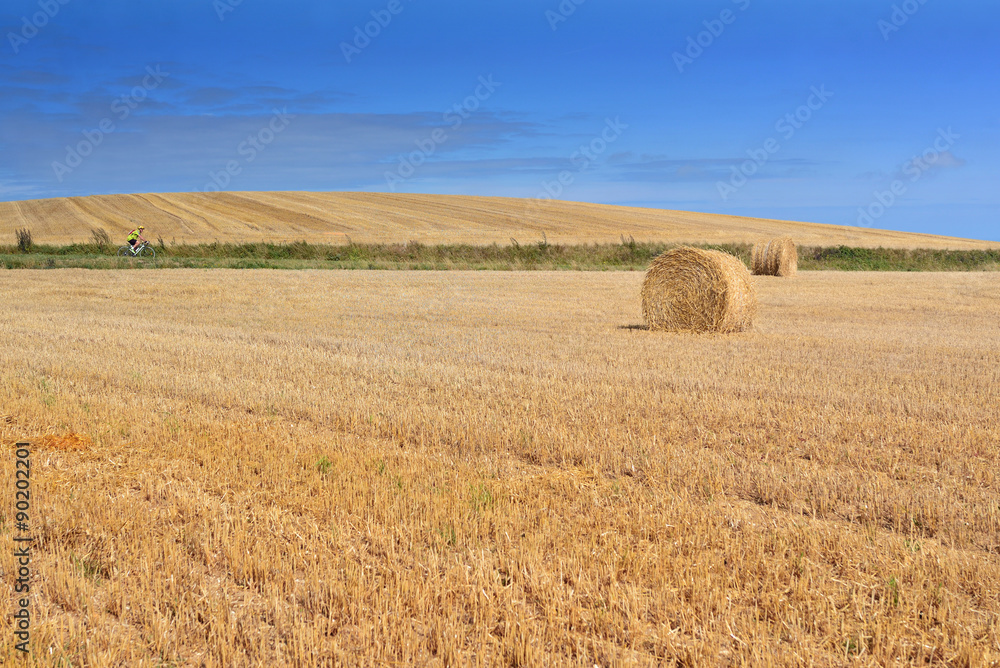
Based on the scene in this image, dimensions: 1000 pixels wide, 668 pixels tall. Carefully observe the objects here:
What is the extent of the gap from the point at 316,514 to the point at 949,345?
11450 millimetres

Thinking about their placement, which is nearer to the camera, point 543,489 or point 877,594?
point 877,594

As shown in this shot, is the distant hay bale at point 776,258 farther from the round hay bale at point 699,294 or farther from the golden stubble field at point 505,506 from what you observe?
the golden stubble field at point 505,506

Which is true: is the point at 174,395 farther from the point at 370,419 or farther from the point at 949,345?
the point at 949,345

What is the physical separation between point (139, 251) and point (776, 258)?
26028mm

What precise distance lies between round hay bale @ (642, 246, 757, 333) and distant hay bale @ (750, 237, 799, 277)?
16489 mm

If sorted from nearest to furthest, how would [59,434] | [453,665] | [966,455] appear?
1. [453,665]
2. [966,455]
3. [59,434]

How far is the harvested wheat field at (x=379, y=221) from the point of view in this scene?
4244 centimetres

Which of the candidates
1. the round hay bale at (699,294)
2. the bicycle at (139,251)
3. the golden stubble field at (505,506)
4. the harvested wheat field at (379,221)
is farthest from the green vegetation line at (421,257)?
the golden stubble field at (505,506)

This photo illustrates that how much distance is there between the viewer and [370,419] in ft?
25.0

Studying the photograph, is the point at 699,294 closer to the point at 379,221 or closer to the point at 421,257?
the point at 421,257

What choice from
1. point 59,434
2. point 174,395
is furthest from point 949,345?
point 59,434

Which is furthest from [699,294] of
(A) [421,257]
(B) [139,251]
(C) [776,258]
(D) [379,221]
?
(D) [379,221]

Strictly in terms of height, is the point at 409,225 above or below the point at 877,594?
above

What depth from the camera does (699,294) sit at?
50.9 ft
